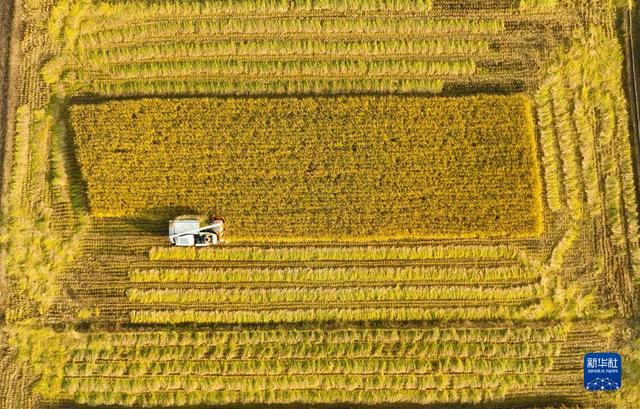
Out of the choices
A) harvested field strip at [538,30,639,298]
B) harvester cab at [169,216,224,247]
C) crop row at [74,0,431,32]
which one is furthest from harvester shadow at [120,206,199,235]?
harvested field strip at [538,30,639,298]

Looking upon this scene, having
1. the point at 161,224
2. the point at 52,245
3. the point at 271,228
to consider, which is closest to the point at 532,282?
the point at 271,228

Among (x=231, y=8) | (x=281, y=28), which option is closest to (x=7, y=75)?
(x=231, y=8)

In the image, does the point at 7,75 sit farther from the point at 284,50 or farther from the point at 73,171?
the point at 284,50

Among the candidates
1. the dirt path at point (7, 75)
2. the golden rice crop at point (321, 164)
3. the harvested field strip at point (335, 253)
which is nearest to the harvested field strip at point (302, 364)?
the harvested field strip at point (335, 253)

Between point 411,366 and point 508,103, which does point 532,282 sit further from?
point 508,103

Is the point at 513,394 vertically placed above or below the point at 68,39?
below
